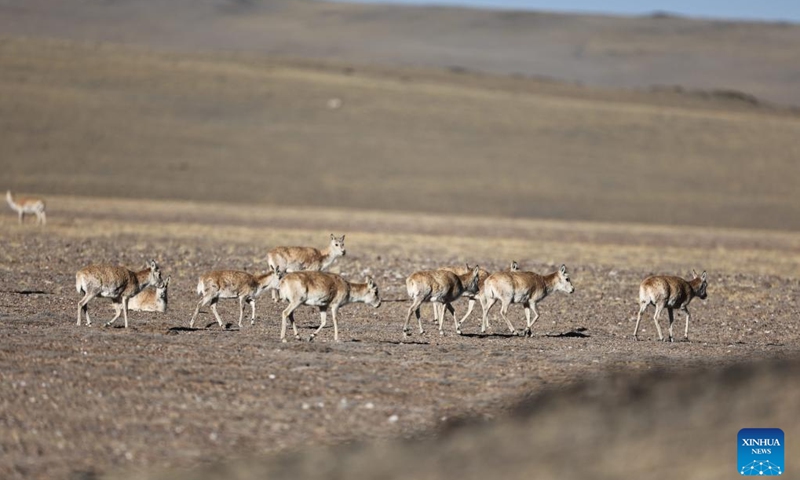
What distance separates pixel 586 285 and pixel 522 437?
56.7 ft

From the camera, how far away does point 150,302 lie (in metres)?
19.1

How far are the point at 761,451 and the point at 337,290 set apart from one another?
909cm

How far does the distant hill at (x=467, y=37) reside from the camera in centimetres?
13275

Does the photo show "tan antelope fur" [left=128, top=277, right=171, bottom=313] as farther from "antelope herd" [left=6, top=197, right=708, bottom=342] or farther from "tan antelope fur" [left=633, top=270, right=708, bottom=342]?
"tan antelope fur" [left=633, top=270, right=708, bottom=342]

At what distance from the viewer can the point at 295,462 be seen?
29.4ft

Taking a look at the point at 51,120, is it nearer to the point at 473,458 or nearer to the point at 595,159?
the point at 595,159

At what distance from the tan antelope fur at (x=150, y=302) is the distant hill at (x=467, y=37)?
4136 inches

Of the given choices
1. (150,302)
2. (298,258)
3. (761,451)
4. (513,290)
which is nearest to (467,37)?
(298,258)

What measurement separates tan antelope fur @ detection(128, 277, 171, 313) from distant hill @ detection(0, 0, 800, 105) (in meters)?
105

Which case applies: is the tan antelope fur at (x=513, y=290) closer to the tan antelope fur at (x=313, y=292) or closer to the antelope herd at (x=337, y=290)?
the antelope herd at (x=337, y=290)

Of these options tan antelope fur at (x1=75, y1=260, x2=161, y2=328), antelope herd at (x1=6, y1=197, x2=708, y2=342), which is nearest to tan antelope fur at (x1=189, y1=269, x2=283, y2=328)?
antelope herd at (x1=6, y1=197, x2=708, y2=342)

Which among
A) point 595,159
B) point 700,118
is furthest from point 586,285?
point 700,118

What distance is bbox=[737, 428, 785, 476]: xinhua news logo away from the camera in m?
7.47

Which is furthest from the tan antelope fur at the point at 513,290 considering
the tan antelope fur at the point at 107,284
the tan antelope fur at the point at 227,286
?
the tan antelope fur at the point at 107,284
